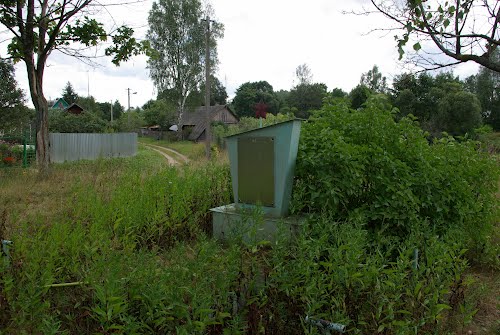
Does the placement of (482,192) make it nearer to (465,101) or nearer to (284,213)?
(284,213)

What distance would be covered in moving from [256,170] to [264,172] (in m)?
0.13

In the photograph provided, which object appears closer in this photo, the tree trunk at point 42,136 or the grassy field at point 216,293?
the grassy field at point 216,293

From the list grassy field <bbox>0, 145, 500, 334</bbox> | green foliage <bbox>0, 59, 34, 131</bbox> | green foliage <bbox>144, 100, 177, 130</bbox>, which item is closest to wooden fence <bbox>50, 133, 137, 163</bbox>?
green foliage <bbox>0, 59, 34, 131</bbox>

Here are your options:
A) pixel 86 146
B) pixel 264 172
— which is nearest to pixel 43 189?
pixel 264 172

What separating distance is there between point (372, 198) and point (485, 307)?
142 cm

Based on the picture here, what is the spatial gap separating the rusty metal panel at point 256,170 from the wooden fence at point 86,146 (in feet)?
41.8

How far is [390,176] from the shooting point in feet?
13.4

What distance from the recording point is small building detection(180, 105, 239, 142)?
4262 cm

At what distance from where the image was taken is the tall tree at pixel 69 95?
222 feet

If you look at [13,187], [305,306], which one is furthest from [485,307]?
[13,187]

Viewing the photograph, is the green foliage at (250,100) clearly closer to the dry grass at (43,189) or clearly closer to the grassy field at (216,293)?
the dry grass at (43,189)

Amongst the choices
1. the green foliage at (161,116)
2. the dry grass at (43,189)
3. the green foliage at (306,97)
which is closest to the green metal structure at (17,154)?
the dry grass at (43,189)

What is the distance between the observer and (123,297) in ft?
6.91

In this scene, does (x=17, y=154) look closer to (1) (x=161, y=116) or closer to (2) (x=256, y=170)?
(2) (x=256, y=170)
